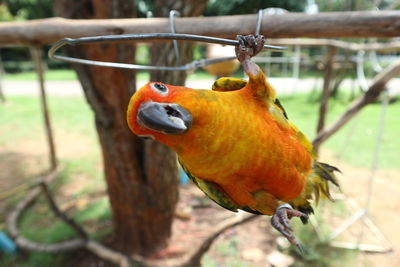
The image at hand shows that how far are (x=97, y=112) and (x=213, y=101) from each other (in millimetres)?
1435

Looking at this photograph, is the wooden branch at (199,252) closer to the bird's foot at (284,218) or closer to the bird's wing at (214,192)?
the bird's wing at (214,192)

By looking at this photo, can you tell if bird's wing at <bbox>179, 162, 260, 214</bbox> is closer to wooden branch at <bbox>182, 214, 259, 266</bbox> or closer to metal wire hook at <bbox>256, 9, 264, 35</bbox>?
metal wire hook at <bbox>256, 9, 264, 35</bbox>

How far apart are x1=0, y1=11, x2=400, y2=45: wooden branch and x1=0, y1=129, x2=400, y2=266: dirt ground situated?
6.76 feet

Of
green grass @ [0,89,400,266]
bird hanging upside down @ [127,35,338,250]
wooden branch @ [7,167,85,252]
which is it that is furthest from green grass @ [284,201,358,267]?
wooden branch @ [7,167,85,252]

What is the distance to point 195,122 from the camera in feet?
2.57

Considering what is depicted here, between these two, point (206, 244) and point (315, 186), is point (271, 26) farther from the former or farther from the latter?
point (206, 244)

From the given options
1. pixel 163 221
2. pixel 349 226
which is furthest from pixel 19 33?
pixel 349 226

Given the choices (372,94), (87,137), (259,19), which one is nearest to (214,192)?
(259,19)

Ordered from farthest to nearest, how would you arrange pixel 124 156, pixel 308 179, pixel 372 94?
pixel 124 156
pixel 372 94
pixel 308 179

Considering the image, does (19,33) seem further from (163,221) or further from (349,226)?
(349,226)

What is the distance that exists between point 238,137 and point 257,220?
7.87 ft

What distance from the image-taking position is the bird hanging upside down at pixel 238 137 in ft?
2.39

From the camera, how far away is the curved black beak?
0.68 meters

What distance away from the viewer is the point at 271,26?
1.10 meters
